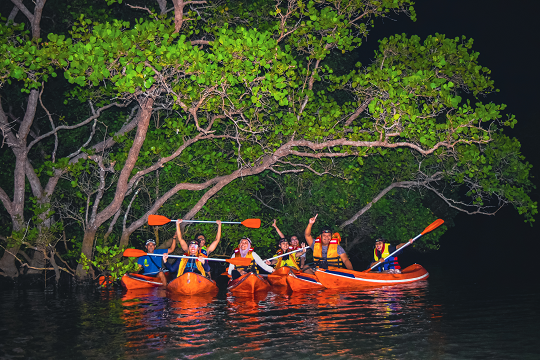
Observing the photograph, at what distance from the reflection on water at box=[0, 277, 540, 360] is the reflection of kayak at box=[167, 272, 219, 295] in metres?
0.26

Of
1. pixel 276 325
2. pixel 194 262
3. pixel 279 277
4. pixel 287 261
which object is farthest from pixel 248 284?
pixel 276 325

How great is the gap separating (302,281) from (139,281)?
3.93 metres

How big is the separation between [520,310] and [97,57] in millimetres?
8553

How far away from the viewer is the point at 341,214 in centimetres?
1758

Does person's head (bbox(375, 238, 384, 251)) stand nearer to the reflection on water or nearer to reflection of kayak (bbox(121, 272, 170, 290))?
the reflection on water

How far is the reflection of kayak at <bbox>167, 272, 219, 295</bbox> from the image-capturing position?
37.0ft

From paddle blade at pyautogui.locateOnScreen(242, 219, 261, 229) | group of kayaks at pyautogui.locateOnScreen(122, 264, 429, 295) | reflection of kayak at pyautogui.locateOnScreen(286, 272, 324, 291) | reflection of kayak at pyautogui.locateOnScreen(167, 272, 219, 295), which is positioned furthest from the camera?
paddle blade at pyautogui.locateOnScreen(242, 219, 261, 229)

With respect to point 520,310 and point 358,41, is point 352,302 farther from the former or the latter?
point 358,41

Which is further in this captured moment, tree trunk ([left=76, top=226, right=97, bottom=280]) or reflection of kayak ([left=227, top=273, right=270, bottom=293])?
tree trunk ([left=76, top=226, right=97, bottom=280])

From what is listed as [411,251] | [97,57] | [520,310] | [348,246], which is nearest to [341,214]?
[348,246]

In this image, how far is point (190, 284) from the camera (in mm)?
11383

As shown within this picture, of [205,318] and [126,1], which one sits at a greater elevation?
[126,1]

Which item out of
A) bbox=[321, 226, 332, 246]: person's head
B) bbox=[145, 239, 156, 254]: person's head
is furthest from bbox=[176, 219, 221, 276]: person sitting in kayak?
bbox=[321, 226, 332, 246]: person's head

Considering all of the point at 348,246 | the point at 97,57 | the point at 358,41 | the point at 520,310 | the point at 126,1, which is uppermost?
the point at 126,1
